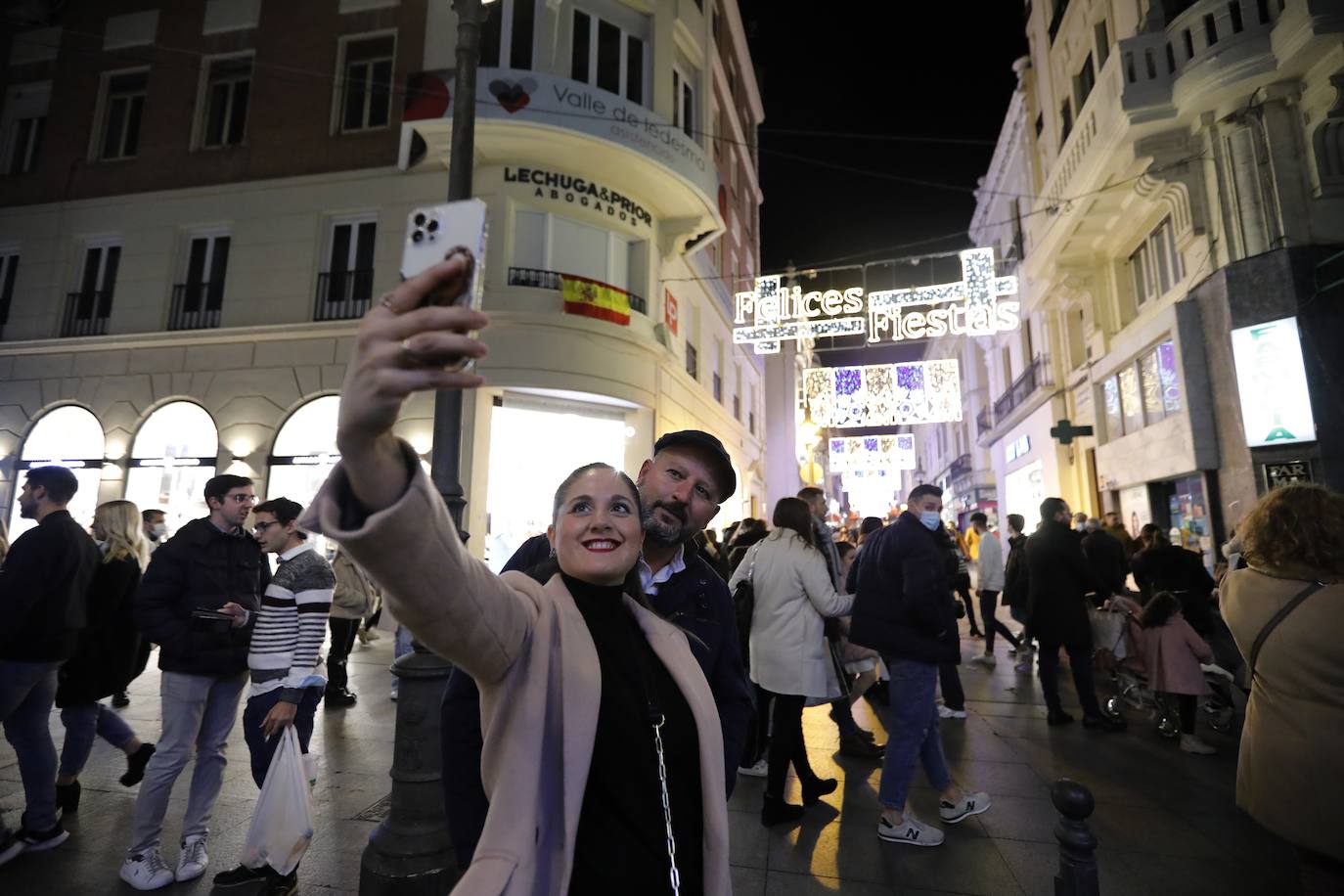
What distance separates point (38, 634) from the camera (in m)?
3.79

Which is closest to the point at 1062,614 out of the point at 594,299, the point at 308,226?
the point at 594,299

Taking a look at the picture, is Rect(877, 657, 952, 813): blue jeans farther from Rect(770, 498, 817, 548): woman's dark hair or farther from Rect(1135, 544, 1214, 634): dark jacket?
Rect(1135, 544, 1214, 634): dark jacket

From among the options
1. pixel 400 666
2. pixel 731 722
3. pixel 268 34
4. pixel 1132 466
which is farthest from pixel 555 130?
pixel 1132 466

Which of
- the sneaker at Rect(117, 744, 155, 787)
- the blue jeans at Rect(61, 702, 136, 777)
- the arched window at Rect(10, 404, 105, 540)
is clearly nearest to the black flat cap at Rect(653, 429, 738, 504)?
the blue jeans at Rect(61, 702, 136, 777)

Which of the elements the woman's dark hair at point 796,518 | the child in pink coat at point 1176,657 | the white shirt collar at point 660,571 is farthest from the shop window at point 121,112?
the child in pink coat at point 1176,657

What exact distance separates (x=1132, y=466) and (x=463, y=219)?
633 inches

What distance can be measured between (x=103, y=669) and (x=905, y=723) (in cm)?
530

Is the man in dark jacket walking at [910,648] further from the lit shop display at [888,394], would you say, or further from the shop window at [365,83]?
the shop window at [365,83]

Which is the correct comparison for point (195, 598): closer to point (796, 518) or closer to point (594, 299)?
point (796, 518)

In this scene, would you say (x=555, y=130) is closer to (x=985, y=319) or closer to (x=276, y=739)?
(x=985, y=319)

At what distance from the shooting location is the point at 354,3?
46.3 feet

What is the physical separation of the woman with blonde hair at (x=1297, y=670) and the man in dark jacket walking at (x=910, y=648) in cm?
157

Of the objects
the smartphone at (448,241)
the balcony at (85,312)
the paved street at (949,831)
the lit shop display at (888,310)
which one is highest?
the balcony at (85,312)

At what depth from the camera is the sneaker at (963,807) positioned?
14.1 ft
